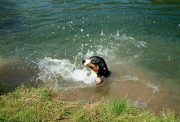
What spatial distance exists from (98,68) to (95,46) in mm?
2099

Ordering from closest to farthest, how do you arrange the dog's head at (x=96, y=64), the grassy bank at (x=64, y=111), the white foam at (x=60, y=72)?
the grassy bank at (x=64, y=111) < the dog's head at (x=96, y=64) < the white foam at (x=60, y=72)

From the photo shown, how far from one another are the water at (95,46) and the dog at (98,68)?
0.67 ft

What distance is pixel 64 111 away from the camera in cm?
479

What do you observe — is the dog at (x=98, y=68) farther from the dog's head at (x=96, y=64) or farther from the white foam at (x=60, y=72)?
the white foam at (x=60, y=72)

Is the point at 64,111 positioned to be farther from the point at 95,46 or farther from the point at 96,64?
the point at 95,46

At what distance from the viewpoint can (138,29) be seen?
9.27m

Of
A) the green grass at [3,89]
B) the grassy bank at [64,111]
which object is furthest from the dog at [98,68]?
the green grass at [3,89]

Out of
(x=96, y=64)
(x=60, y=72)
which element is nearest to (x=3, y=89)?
(x=60, y=72)

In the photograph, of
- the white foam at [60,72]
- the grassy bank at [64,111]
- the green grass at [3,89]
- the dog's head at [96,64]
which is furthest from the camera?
the white foam at [60,72]

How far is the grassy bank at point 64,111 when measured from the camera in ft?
15.0

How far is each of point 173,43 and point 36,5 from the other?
7.09m

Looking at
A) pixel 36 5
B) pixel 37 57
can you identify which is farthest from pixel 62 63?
pixel 36 5

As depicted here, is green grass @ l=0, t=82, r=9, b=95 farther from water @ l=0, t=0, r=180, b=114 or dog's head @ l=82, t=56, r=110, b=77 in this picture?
dog's head @ l=82, t=56, r=110, b=77

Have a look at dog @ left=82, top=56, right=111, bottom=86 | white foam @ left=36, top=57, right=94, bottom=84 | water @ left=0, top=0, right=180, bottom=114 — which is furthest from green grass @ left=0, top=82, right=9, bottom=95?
dog @ left=82, top=56, right=111, bottom=86
